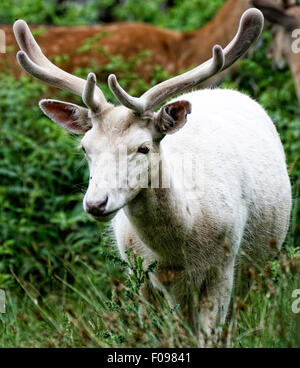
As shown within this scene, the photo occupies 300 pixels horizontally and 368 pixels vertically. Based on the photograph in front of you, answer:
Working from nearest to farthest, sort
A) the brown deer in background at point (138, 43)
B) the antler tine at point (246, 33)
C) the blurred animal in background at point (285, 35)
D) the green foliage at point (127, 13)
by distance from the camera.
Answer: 1. the antler tine at point (246, 33)
2. the blurred animal in background at point (285, 35)
3. the brown deer in background at point (138, 43)
4. the green foliage at point (127, 13)

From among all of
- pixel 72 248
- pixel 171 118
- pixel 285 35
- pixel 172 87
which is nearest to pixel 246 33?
pixel 172 87

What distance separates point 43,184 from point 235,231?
2.83 m

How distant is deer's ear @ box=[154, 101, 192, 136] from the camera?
4395mm

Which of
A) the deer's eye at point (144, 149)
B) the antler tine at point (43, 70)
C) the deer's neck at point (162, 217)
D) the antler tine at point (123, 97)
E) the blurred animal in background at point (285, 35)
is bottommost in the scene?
the deer's neck at point (162, 217)

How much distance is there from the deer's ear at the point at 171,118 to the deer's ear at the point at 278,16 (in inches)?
174

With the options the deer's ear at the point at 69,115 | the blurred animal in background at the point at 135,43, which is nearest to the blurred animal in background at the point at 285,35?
the blurred animal in background at the point at 135,43

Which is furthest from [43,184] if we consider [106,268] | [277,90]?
[277,90]

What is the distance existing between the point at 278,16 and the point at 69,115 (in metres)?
4.39

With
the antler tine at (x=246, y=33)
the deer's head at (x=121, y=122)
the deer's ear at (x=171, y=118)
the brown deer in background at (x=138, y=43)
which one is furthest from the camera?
the brown deer in background at (x=138, y=43)

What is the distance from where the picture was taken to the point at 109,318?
3.99 m

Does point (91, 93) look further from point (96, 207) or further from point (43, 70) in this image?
point (96, 207)

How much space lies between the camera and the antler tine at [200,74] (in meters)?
4.25

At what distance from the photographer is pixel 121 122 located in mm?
4293

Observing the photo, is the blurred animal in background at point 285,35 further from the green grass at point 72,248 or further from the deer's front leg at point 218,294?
the deer's front leg at point 218,294
